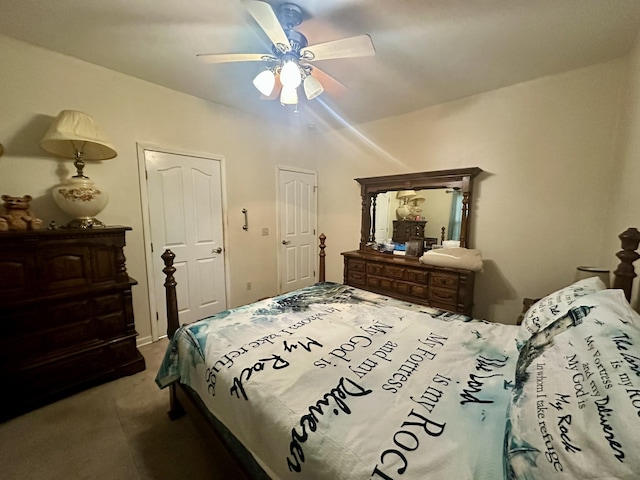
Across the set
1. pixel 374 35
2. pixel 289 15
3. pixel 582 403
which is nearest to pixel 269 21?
pixel 289 15

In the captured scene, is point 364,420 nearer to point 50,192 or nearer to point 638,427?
point 638,427

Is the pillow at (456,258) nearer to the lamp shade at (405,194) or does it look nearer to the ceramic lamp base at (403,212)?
the ceramic lamp base at (403,212)

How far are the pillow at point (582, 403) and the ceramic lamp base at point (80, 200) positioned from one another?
2.84 meters

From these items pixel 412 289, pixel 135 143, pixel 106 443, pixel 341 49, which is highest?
pixel 341 49

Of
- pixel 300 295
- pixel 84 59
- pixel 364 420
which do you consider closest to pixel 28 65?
pixel 84 59

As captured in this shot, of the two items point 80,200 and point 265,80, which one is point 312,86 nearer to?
point 265,80

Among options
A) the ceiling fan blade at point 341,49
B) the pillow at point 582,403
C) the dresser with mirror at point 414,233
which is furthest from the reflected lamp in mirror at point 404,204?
the pillow at point 582,403

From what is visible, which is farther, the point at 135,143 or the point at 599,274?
the point at 135,143

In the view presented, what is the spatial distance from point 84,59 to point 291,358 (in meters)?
3.02

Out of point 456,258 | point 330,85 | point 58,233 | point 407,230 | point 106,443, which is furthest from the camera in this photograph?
point 407,230

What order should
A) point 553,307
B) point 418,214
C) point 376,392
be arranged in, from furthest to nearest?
point 418,214 → point 553,307 → point 376,392

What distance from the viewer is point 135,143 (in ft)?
8.41

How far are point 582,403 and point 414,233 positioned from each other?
2.74 metres

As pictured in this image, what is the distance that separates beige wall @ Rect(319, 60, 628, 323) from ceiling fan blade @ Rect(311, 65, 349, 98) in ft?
3.45
